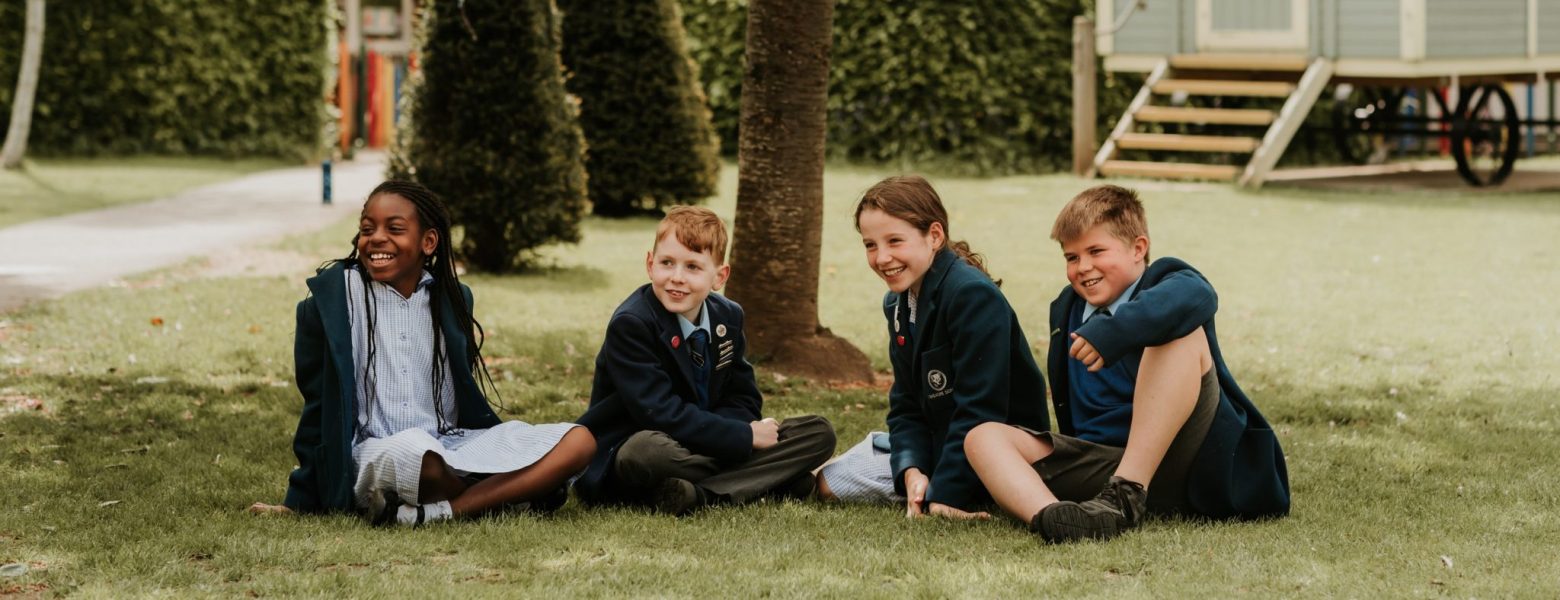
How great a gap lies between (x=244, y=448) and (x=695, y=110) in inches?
334

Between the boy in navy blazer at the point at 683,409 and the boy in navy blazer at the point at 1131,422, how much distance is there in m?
0.63

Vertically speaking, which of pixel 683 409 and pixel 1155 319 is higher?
pixel 1155 319

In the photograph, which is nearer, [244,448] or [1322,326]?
[244,448]

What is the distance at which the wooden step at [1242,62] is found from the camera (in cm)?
1680

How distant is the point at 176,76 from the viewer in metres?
19.4

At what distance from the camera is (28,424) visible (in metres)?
6.05

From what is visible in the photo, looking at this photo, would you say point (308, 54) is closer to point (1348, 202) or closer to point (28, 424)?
point (1348, 202)

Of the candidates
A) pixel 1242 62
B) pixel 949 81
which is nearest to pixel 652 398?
pixel 1242 62

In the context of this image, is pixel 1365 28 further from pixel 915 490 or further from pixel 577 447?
pixel 577 447

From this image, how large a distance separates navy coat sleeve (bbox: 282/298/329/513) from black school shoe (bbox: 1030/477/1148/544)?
6.30 feet

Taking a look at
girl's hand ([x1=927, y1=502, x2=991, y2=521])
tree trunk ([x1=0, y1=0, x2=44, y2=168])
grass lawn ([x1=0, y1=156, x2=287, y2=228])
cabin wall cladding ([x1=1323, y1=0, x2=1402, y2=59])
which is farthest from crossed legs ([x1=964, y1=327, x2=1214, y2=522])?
tree trunk ([x1=0, y1=0, x2=44, y2=168])

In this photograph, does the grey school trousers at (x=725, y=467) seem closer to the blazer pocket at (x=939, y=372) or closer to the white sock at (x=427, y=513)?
the blazer pocket at (x=939, y=372)

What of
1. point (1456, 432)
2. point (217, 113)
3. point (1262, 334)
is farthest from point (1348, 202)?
point (217, 113)

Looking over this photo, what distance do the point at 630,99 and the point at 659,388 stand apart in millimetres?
9167
